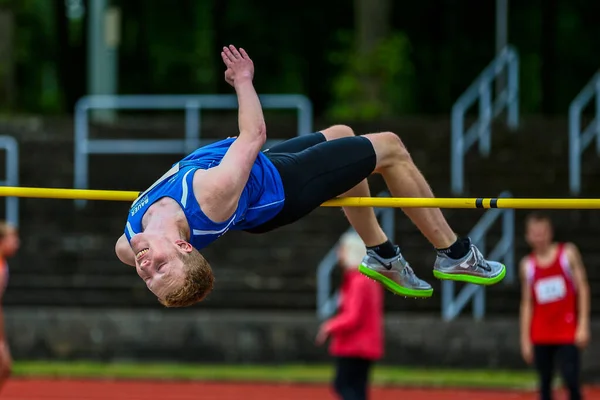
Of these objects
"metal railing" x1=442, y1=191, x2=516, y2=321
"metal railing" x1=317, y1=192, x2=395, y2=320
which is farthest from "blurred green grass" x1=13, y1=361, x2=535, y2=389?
"metal railing" x1=442, y1=191, x2=516, y2=321

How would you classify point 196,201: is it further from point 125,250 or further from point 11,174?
point 11,174

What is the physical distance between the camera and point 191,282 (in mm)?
7461

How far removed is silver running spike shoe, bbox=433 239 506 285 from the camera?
889cm

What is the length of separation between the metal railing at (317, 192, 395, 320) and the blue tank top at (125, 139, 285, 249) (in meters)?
9.00

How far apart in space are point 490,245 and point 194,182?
10506 mm

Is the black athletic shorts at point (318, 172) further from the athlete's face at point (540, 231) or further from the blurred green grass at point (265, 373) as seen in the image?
the blurred green grass at point (265, 373)

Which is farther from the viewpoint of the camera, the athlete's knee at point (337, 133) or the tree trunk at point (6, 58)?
the tree trunk at point (6, 58)

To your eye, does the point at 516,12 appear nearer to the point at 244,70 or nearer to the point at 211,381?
the point at 211,381

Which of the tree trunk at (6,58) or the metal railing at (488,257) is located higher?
the tree trunk at (6,58)

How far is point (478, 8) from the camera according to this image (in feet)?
101

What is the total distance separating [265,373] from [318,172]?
8.49m

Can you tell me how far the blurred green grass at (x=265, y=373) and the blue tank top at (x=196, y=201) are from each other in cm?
797

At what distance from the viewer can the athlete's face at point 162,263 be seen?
24.4 feet


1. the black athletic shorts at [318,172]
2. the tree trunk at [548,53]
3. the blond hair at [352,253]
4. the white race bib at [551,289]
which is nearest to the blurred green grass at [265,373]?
the white race bib at [551,289]
